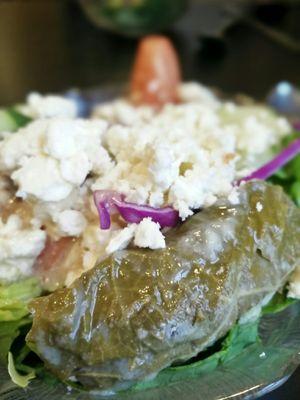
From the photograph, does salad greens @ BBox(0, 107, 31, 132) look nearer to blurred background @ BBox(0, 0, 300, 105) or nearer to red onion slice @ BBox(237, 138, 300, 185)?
red onion slice @ BBox(237, 138, 300, 185)

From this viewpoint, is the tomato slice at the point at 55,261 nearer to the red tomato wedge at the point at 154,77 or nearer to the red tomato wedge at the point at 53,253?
the red tomato wedge at the point at 53,253

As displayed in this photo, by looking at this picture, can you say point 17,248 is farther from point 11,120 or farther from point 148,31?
point 148,31

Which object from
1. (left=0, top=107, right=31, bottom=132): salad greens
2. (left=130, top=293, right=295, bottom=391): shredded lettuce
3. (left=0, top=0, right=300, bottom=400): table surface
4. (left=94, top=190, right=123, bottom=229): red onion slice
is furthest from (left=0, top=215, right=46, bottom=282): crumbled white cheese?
(left=0, top=0, right=300, bottom=400): table surface

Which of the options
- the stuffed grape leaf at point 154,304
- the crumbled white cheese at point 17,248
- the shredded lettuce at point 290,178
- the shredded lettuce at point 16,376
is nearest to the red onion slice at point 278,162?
the shredded lettuce at point 290,178

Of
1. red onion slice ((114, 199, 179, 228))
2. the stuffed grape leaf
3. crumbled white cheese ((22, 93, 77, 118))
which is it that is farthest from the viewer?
crumbled white cheese ((22, 93, 77, 118))

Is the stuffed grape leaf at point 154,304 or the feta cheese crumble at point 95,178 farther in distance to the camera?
the feta cheese crumble at point 95,178
